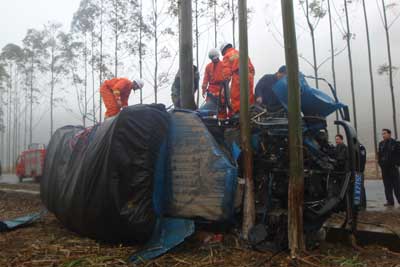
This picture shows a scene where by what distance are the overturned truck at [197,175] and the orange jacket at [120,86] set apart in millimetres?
2780

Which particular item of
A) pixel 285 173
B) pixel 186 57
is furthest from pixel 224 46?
pixel 285 173

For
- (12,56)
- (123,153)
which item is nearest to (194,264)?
(123,153)

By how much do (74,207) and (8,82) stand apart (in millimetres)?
36467

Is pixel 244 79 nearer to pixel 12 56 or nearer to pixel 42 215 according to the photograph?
pixel 42 215

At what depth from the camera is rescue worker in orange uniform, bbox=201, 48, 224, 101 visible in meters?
6.11

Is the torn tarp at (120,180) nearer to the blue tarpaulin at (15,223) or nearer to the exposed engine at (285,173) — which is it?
the exposed engine at (285,173)

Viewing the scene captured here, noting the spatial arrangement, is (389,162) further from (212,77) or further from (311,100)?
(311,100)

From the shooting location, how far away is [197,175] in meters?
3.76

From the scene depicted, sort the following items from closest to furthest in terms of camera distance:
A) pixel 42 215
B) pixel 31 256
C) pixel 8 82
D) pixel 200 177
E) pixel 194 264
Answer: pixel 194 264
pixel 31 256
pixel 200 177
pixel 42 215
pixel 8 82

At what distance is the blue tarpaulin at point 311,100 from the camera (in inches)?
157

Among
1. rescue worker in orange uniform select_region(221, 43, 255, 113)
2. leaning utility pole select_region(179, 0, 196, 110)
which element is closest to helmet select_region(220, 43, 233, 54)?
rescue worker in orange uniform select_region(221, 43, 255, 113)

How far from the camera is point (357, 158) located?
364 centimetres

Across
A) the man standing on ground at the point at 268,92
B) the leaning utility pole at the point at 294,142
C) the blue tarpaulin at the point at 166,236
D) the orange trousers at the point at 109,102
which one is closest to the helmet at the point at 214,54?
the man standing on ground at the point at 268,92

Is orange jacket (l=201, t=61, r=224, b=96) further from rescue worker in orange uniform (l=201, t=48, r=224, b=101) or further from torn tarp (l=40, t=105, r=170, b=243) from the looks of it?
torn tarp (l=40, t=105, r=170, b=243)
